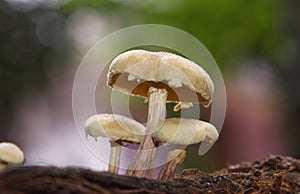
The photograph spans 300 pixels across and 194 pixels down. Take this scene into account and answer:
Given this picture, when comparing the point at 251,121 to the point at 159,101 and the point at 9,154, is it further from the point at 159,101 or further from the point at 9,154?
the point at 9,154

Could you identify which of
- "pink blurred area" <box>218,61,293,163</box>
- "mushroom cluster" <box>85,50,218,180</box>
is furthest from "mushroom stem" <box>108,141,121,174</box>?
"pink blurred area" <box>218,61,293,163</box>

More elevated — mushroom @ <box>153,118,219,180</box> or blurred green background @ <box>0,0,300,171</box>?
blurred green background @ <box>0,0,300,171</box>

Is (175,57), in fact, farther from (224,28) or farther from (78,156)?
(224,28)

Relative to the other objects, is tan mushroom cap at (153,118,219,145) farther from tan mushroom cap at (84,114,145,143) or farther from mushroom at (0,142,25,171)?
mushroom at (0,142,25,171)

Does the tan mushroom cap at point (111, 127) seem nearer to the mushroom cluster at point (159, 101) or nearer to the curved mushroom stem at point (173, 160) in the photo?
the mushroom cluster at point (159, 101)

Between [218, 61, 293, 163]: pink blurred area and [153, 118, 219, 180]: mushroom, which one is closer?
[153, 118, 219, 180]: mushroom

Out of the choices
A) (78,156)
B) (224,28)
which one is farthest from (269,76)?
(78,156)

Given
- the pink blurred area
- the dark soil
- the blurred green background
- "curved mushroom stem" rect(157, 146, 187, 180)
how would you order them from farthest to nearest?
the pink blurred area → the blurred green background → "curved mushroom stem" rect(157, 146, 187, 180) → the dark soil

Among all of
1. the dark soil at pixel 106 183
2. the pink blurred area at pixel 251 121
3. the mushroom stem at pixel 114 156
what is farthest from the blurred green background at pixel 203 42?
the dark soil at pixel 106 183
